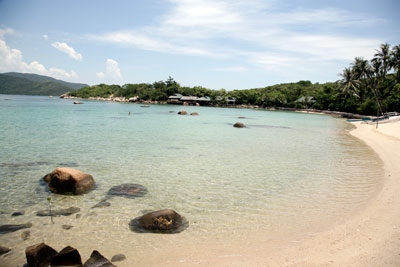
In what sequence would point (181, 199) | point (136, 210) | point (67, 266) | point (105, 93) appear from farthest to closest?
1. point (105, 93)
2. point (181, 199)
3. point (136, 210)
4. point (67, 266)

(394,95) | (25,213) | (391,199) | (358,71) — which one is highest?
(358,71)

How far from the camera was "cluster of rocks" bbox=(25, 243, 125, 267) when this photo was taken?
3.92m

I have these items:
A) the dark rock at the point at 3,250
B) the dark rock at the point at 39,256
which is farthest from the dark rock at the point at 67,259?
the dark rock at the point at 3,250

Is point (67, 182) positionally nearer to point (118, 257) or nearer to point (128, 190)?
point (128, 190)

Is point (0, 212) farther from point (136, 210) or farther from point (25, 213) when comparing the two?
point (136, 210)

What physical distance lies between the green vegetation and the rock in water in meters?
43.5

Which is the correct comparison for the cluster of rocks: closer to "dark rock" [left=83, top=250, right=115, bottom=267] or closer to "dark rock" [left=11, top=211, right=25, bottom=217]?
"dark rock" [left=83, top=250, right=115, bottom=267]

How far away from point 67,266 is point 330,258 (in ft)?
13.9

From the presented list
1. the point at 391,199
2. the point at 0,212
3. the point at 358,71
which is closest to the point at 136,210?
the point at 0,212

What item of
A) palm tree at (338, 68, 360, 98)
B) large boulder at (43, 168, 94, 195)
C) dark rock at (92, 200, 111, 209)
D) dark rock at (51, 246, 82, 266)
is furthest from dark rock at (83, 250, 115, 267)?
palm tree at (338, 68, 360, 98)

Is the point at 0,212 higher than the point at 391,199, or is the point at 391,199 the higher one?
the point at 391,199

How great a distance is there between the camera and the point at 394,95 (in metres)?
43.6

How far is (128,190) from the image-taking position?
7500 millimetres

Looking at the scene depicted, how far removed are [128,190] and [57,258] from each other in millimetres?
3500
